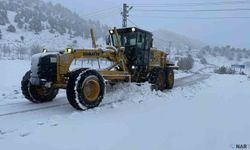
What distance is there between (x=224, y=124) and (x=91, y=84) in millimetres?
4018

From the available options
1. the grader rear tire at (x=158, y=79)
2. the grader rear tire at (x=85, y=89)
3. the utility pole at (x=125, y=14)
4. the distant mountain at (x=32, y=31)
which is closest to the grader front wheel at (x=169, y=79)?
the grader rear tire at (x=158, y=79)

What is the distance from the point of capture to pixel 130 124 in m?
7.44

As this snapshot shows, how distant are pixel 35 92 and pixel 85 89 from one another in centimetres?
223

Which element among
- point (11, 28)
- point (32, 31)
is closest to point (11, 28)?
→ point (11, 28)

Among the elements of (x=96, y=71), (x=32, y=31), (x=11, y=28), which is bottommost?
(x=96, y=71)

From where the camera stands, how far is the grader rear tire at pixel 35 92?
34.3 feet

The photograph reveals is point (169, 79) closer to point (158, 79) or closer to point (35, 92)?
point (158, 79)

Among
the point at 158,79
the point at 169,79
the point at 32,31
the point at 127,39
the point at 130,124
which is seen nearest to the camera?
the point at 130,124

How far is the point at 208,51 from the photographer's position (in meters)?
114

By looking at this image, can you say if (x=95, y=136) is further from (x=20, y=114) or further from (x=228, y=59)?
(x=228, y=59)

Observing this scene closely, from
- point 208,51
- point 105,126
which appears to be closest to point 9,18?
point 208,51

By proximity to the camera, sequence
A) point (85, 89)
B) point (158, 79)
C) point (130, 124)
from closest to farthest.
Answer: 1. point (130, 124)
2. point (85, 89)
3. point (158, 79)

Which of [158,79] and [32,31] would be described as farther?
[32,31]

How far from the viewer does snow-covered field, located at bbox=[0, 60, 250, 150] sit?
598 cm
